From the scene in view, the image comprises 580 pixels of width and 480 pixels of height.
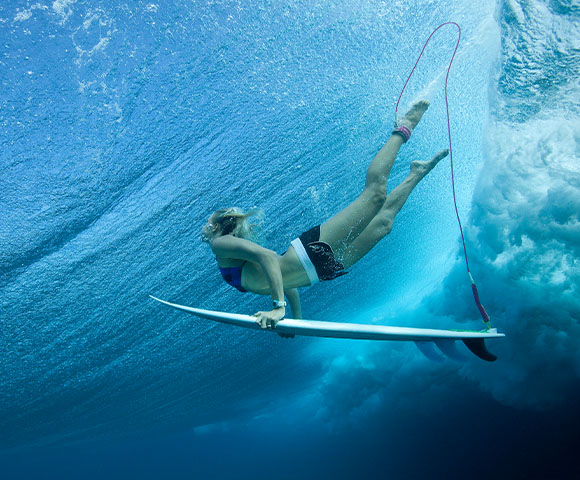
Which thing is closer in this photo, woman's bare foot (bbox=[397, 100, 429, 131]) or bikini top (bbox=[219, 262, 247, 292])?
bikini top (bbox=[219, 262, 247, 292])

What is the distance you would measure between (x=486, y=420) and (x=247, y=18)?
20.9m

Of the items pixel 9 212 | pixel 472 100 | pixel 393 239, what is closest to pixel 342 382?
pixel 393 239

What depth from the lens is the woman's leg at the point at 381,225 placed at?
11.3 feet

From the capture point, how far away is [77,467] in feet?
161

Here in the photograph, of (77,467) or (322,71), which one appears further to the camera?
(77,467)

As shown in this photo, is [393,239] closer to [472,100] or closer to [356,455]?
[472,100]

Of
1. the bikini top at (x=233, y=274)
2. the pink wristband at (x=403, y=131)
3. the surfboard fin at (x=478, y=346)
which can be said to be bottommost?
the surfboard fin at (x=478, y=346)

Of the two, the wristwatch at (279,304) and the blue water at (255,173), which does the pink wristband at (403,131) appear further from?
the wristwatch at (279,304)

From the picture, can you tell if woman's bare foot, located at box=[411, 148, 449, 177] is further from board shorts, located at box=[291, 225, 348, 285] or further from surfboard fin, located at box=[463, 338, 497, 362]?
surfboard fin, located at box=[463, 338, 497, 362]

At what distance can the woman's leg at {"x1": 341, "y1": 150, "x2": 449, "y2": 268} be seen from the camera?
3.46 meters

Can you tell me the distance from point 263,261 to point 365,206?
118 centimetres

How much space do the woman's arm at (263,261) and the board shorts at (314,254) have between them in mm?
521

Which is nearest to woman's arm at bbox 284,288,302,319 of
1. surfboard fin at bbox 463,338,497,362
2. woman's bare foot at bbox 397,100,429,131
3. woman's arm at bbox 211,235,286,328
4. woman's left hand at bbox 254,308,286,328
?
woman's arm at bbox 211,235,286,328

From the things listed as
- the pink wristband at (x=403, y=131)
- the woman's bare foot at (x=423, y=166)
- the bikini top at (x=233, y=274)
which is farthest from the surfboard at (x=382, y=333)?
the pink wristband at (x=403, y=131)
